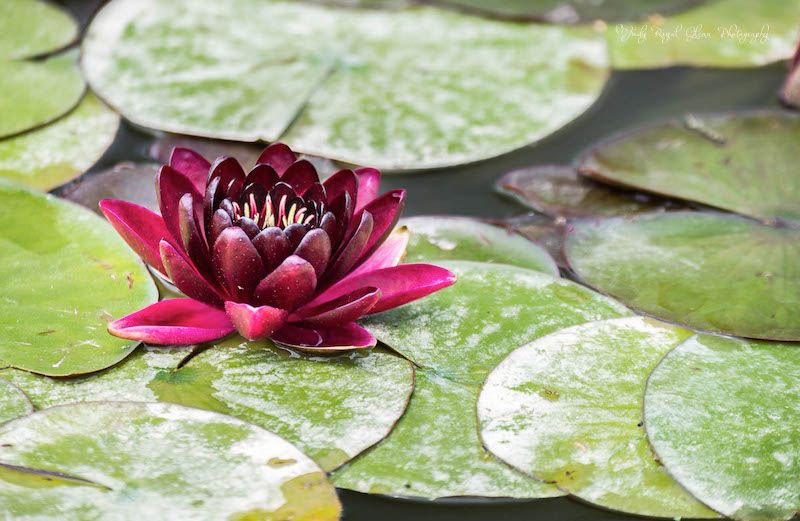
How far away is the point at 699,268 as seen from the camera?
204 centimetres

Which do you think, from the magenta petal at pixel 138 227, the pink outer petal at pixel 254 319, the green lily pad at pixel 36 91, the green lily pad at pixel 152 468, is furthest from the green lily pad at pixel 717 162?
the green lily pad at pixel 36 91

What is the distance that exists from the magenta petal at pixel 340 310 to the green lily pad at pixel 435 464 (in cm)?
20

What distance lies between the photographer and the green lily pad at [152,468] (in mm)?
1362

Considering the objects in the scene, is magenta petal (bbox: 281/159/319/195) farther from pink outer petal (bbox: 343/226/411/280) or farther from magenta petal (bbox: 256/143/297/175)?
pink outer petal (bbox: 343/226/411/280)

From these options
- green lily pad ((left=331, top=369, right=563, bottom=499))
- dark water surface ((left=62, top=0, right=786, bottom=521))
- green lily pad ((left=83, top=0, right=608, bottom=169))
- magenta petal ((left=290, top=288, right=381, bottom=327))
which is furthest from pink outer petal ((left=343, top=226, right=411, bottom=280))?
green lily pad ((left=83, top=0, right=608, bottom=169))

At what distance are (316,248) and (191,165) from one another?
1.41ft

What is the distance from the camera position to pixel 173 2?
9.89 ft

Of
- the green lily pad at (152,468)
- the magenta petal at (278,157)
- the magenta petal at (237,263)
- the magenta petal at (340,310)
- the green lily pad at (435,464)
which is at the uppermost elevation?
the magenta petal at (278,157)

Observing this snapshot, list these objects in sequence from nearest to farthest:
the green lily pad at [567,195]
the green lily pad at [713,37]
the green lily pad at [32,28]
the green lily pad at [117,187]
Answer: the green lily pad at [117,187] < the green lily pad at [567,195] < the green lily pad at [32,28] < the green lily pad at [713,37]

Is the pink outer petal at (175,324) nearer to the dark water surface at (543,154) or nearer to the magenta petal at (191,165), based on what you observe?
the magenta petal at (191,165)

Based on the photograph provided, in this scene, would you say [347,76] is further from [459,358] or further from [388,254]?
[459,358]

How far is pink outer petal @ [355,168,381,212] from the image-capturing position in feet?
6.16

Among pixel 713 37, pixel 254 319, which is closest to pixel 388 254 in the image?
pixel 254 319

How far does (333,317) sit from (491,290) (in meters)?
0.42
